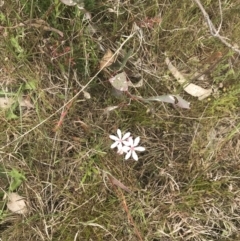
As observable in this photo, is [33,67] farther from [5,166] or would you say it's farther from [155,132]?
[155,132]

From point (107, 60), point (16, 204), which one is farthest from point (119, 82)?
point (16, 204)

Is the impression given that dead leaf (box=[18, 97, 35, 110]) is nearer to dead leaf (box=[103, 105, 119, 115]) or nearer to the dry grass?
the dry grass

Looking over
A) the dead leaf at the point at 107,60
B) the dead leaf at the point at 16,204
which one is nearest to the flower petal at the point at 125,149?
the dead leaf at the point at 107,60

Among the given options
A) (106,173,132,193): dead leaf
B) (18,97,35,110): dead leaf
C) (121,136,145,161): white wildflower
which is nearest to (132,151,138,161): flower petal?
(121,136,145,161): white wildflower

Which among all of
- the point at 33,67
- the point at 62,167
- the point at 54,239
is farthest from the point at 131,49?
the point at 54,239

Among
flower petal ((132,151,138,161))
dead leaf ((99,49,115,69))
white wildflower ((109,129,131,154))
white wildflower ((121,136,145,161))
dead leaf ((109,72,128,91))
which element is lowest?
flower petal ((132,151,138,161))

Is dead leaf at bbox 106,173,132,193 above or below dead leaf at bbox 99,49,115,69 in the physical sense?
below

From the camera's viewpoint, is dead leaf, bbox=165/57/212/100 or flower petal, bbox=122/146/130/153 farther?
dead leaf, bbox=165/57/212/100

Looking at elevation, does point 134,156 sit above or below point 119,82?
below

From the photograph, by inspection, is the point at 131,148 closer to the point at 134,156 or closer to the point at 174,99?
the point at 134,156
